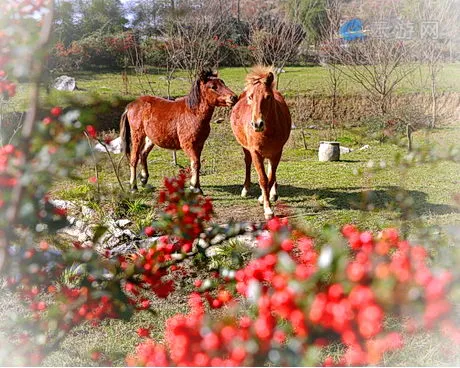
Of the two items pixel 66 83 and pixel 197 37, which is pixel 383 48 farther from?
pixel 66 83

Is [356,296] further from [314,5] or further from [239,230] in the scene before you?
[314,5]

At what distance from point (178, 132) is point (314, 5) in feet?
6.07

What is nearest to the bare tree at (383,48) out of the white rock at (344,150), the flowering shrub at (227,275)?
the white rock at (344,150)

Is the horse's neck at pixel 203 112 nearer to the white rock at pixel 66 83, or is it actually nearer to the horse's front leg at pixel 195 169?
the horse's front leg at pixel 195 169

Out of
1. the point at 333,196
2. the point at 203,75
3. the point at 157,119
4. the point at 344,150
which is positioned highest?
the point at 203,75

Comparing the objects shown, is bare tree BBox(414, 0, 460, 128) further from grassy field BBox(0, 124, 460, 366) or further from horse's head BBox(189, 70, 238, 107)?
horse's head BBox(189, 70, 238, 107)

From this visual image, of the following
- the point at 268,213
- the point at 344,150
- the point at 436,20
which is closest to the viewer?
the point at 436,20

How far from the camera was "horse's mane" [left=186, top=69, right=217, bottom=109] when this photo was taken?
3.64m

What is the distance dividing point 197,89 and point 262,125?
43.5 inches

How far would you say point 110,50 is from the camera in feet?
5.88

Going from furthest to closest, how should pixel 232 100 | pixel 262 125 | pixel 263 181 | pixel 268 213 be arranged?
pixel 232 100 → pixel 263 181 → pixel 268 213 → pixel 262 125

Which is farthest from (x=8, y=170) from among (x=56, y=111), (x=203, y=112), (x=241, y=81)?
(x=241, y=81)

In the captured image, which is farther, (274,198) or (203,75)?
(274,198)

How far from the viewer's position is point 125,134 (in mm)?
3949
